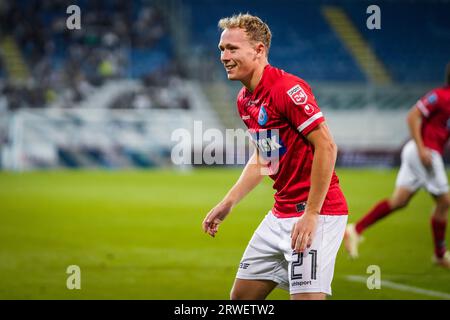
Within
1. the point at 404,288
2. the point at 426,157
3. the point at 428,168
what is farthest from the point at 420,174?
the point at 404,288

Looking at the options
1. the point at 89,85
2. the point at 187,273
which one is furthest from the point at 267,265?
the point at 89,85

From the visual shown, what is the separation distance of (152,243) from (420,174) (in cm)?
394

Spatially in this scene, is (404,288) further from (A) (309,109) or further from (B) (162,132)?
(B) (162,132)

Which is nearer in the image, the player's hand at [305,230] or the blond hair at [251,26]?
the player's hand at [305,230]

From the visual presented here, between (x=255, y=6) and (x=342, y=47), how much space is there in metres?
4.56

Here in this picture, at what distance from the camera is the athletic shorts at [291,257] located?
436 centimetres

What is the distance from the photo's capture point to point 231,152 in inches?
1057

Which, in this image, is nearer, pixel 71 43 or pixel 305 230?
pixel 305 230

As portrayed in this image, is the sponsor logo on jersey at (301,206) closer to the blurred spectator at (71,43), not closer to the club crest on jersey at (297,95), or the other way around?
the club crest on jersey at (297,95)

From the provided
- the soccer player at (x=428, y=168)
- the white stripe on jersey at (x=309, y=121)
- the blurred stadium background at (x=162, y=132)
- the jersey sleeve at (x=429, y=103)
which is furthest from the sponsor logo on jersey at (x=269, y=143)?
the jersey sleeve at (x=429, y=103)

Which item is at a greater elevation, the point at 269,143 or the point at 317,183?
the point at 269,143

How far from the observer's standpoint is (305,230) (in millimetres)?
4266

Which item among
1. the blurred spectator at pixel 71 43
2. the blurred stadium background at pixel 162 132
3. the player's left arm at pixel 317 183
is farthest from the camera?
the blurred spectator at pixel 71 43

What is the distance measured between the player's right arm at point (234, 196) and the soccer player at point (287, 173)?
19 cm
